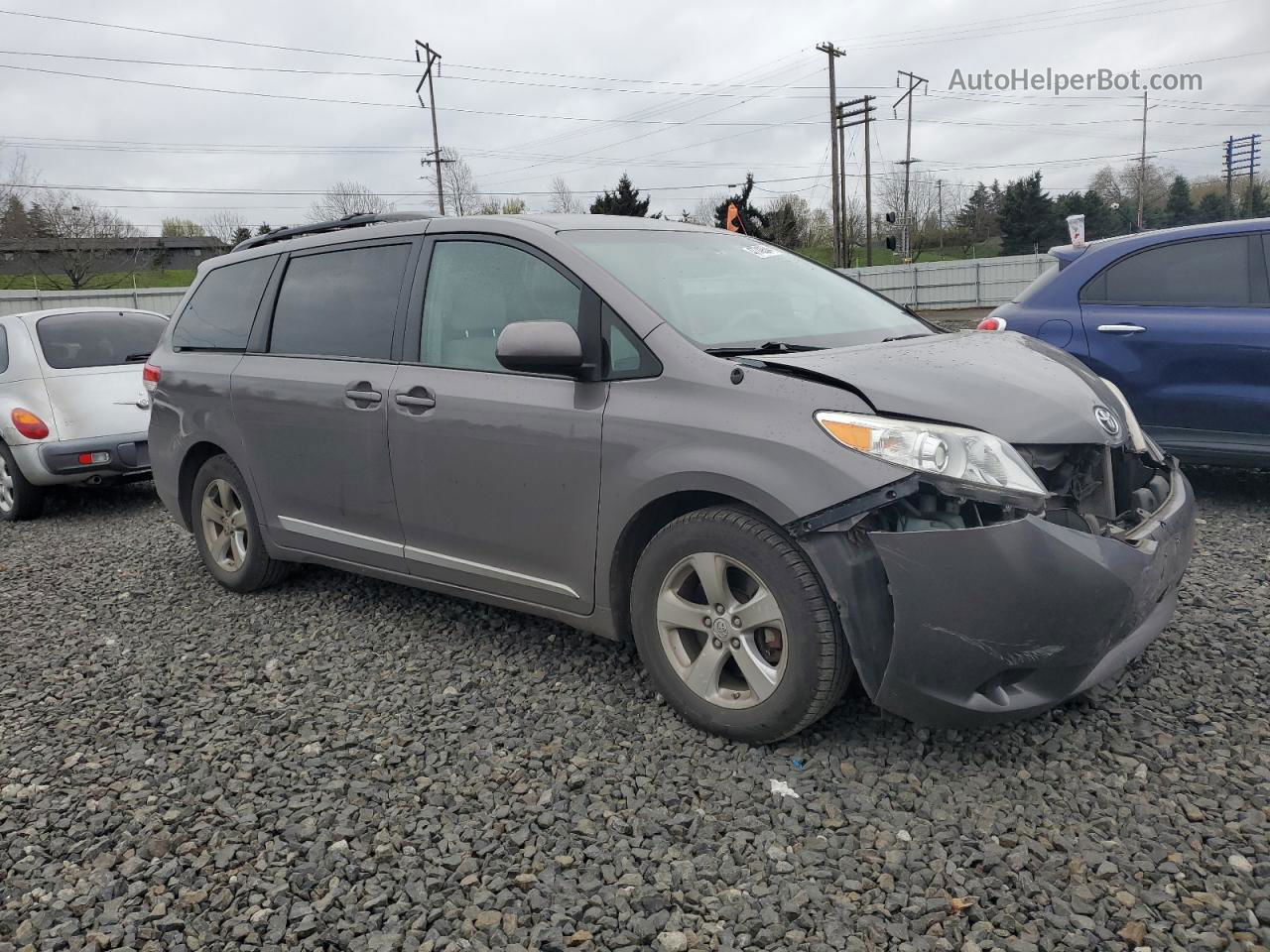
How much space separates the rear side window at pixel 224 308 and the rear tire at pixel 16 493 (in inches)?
115

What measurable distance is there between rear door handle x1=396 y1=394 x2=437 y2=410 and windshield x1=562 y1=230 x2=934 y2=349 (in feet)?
2.68

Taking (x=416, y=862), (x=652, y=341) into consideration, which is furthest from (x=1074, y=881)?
(x=652, y=341)

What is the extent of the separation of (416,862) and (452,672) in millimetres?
1241

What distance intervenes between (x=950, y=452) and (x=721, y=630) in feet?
2.88

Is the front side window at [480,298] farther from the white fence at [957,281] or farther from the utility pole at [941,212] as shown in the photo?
the utility pole at [941,212]

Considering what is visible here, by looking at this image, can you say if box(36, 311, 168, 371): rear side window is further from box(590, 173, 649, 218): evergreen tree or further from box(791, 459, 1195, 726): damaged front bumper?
box(590, 173, 649, 218): evergreen tree

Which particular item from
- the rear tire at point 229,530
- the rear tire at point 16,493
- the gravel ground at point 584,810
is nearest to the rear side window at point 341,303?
the rear tire at point 229,530

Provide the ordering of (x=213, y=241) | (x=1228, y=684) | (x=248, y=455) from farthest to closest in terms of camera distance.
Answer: (x=213, y=241), (x=248, y=455), (x=1228, y=684)

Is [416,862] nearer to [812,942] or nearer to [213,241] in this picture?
[812,942]

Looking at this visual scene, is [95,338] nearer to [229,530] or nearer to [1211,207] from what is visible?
[229,530]

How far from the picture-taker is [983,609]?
248cm

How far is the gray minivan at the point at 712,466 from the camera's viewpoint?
2561 mm

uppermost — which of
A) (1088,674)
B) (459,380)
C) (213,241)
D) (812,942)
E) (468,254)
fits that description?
(213,241)

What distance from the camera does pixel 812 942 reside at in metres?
2.14
